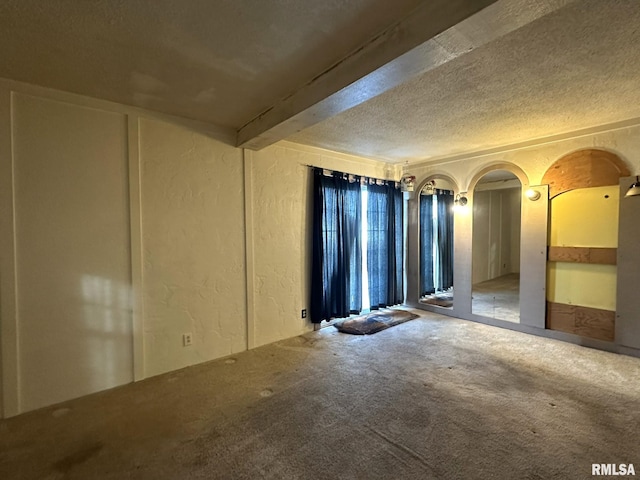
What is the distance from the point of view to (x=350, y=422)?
2.00 meters

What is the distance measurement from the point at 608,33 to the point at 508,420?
2.42 metres

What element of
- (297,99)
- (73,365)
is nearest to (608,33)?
(297,99)

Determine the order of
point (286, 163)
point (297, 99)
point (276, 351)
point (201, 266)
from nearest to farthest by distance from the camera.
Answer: point (297, 99) < point (201, 266) < point (276, 351) < point (286, 163)

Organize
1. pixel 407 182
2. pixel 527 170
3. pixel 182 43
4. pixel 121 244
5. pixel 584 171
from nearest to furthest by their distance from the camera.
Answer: pixel 182 43 < pixel 121 244 < pixel 584 171 < pixel 527 170 < pixel 407 182

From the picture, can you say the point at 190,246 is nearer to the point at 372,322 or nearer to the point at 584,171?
the point at 372,322

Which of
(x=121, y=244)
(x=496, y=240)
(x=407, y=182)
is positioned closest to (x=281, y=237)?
(x=121, y=244)

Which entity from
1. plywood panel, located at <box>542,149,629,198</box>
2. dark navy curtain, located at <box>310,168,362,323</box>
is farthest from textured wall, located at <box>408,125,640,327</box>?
dark navy curtain, located at <box>310,168,362,323</box>

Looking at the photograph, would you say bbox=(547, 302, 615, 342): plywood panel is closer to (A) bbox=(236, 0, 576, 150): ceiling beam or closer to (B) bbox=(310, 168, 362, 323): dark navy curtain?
(B) bbox=(310, 168, 362, 323): dark navy curtain

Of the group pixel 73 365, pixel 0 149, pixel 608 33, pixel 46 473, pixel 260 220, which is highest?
pixel 608 33

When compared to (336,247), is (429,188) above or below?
above

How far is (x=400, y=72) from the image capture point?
166cm

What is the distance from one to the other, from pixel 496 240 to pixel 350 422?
5.02m

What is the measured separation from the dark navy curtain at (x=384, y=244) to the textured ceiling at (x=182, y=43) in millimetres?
2593

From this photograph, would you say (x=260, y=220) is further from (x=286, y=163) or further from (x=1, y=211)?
(x=1, y=211)
